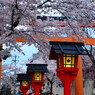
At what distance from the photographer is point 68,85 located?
3.92 meters

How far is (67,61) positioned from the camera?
4039 mm

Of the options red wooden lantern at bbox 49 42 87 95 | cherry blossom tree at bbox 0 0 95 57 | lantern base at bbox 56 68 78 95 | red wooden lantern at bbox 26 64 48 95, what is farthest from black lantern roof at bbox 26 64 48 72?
lantern base at bbox 56 68 78 95

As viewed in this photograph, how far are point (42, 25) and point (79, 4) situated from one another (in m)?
1.49

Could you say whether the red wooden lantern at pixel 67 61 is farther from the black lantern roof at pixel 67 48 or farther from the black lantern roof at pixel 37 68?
the black lantern roof at pixel 37 68

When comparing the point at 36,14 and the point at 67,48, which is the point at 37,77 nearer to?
the point at 36,14

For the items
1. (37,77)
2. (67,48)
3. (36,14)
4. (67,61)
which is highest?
(36,14)

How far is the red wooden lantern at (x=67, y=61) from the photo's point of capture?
3932 mm

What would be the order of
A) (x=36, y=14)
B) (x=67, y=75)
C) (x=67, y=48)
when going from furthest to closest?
1. (x=36, y=14)
2. (x=67, y=48)
3. (x=67, y=75)

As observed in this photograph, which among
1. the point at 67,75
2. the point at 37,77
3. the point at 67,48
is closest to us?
the point at 67,75

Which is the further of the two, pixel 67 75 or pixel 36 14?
pixel 36 14

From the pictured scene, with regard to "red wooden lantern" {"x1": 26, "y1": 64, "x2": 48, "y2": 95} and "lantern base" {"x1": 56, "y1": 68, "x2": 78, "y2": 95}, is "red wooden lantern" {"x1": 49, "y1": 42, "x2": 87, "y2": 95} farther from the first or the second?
"red wooden lantern" {"x1": 26, "y1": 64, "x2": 48, "y2": 95}

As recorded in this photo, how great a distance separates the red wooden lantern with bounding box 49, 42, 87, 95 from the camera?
393cm

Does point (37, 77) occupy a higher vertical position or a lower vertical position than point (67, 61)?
lower

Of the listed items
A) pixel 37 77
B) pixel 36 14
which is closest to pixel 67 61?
pixel 36 14
